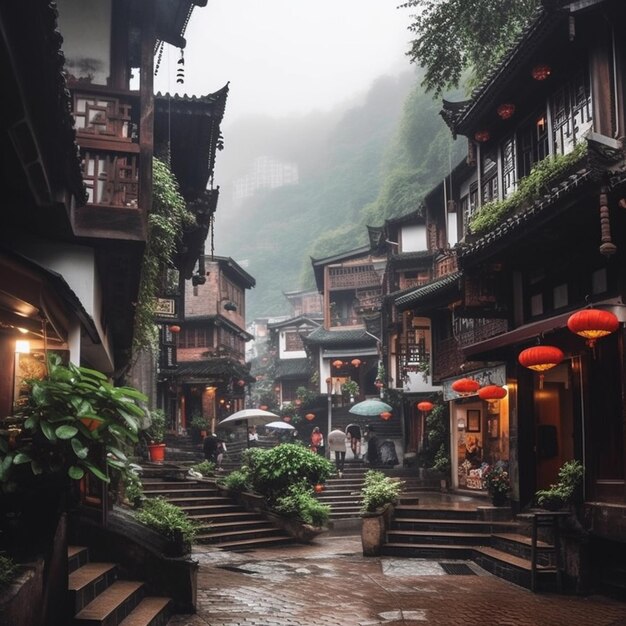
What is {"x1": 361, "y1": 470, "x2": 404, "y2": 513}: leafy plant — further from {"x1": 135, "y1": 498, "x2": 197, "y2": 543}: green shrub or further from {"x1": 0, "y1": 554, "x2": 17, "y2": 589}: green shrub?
{"x1": 0, "y1": 554, "x2": 17, "y2": 589}: green shrub

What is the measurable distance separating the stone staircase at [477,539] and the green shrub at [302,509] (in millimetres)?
2213

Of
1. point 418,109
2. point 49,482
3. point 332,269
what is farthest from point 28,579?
point 418,109

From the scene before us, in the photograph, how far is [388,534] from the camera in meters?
15.7

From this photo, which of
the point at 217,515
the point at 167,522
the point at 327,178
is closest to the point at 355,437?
the point at 217,515

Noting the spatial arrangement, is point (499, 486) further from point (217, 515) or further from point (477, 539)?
point (217, 515)

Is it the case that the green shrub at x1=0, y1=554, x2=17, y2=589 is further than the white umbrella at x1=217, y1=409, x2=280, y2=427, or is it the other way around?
the white umbrella at x1=217, y1=409, x2=280, y2=427

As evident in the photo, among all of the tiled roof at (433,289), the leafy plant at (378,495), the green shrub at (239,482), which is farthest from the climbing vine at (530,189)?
the green shrub at (239,482)

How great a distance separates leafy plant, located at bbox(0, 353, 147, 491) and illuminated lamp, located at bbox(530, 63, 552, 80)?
10708 millimetres

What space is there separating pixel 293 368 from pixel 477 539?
42769 mm

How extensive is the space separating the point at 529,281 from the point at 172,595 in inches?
370

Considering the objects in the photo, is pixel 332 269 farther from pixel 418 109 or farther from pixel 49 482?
pixel 49 482

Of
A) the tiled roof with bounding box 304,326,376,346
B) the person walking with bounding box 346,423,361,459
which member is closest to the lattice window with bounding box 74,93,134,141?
the person walking with bounding box 346,423,361,459

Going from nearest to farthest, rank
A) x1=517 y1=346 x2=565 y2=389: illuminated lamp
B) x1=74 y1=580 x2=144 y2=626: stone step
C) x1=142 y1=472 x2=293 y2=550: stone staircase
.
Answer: x1=74 y1=580 x2=144 y2=626: stone step, x1=517 y1=346 x2=565 y2=389: illuminated lamp, x1=142 y1=472 x2=293 y2=550: stone staircase

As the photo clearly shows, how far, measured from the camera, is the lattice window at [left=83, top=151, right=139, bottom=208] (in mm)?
9719
